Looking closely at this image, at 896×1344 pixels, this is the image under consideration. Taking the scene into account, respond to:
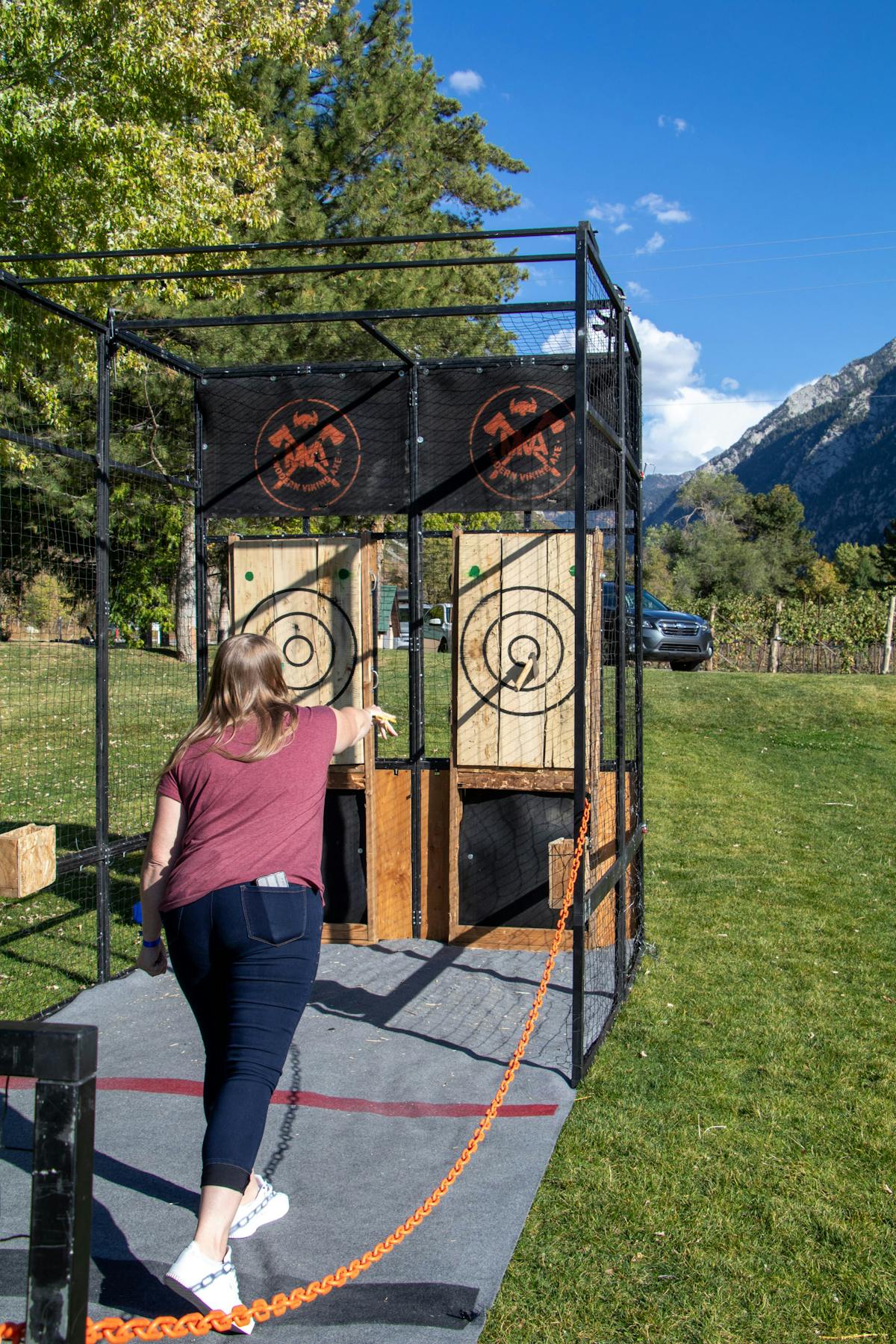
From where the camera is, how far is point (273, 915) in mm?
2723

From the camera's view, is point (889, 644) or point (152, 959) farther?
point (889, 644)

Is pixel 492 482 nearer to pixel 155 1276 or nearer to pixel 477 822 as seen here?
pixel 477 822

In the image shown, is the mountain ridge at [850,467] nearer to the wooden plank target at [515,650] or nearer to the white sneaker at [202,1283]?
the wooden plank target at [515,650]

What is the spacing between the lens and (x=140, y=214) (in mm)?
9883

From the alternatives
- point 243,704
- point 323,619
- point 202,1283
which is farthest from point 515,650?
point 202,1283

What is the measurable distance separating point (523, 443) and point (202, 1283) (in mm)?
4433

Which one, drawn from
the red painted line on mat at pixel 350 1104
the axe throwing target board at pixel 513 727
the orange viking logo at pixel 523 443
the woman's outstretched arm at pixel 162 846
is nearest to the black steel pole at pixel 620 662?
the axe throwing target board at pixel 513 727

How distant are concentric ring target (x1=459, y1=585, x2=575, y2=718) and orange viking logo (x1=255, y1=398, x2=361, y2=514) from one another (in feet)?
3.87

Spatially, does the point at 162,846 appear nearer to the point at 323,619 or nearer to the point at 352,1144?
the point at 352,1144

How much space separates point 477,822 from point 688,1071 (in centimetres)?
201

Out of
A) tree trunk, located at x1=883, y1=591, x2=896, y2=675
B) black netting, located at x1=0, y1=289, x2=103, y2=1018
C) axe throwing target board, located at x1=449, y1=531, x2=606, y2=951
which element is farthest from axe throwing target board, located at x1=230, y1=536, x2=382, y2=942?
tree trunk, located at x1=883, y1=591, x2=896, y2=675

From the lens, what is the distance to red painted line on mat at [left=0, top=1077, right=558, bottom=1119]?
389 cm

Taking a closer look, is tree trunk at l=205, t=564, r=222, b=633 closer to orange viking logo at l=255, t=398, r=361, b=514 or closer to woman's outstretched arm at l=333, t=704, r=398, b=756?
orange viking logo at l=255, t=398, r=361, b=514

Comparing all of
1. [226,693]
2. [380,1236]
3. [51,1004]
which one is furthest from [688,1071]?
[51,1004]
